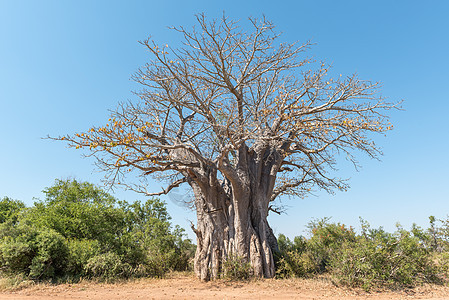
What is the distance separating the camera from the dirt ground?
21.6 ft

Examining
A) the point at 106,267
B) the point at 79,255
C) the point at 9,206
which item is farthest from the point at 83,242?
the point at 9,206

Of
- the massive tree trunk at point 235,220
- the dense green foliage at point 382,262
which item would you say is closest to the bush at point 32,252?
the massive tree trunk at point 235,220

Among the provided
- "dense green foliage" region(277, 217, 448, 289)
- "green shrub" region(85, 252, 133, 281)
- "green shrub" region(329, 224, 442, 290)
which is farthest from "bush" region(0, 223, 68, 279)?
"green shrub" region(329, 224, 442, 290)

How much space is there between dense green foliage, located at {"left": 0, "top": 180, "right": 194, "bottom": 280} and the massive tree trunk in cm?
218

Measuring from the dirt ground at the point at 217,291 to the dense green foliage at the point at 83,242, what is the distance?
0.76 metres

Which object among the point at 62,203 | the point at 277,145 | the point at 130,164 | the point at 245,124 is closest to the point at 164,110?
the point at 130,164

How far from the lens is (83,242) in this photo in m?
9.05

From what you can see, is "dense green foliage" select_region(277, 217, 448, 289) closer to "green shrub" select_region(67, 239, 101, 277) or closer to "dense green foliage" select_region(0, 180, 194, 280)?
"dense green foliage" select_region(0, 180, 194, 280)

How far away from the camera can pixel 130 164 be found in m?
7.81

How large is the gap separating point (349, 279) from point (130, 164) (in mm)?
6537

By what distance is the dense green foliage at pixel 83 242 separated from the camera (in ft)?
26.8

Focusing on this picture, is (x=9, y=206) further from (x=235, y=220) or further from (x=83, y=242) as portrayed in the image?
(x=235, y=220)

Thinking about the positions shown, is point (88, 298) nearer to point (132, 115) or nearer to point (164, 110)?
point (132, 115)

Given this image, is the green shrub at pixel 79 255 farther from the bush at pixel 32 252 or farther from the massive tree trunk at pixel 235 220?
the massive tree trunk at pixel 235 220
